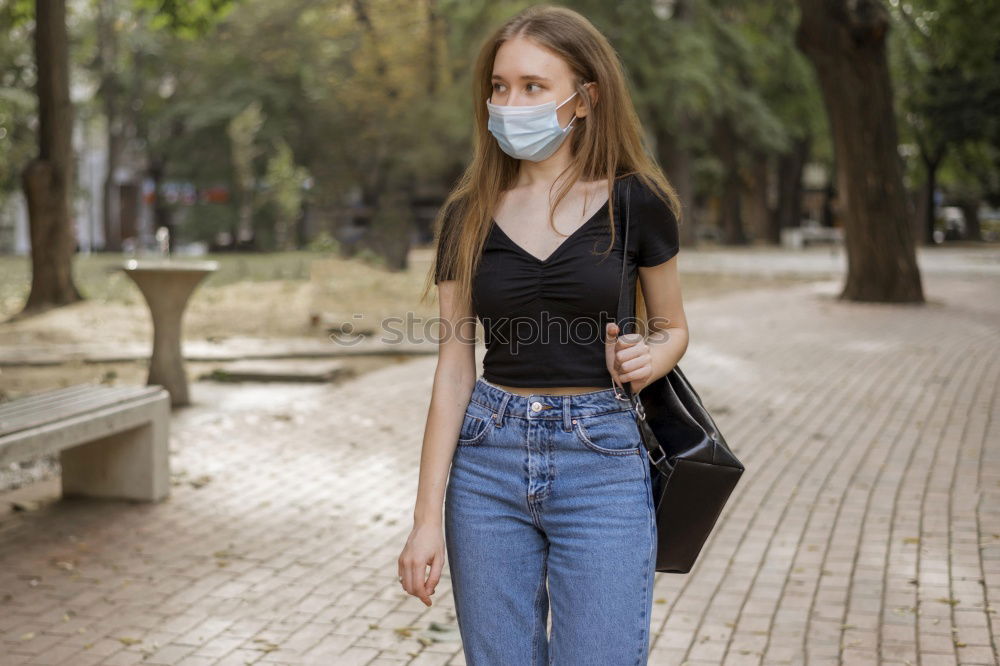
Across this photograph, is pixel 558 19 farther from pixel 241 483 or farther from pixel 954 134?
pixel 954 134

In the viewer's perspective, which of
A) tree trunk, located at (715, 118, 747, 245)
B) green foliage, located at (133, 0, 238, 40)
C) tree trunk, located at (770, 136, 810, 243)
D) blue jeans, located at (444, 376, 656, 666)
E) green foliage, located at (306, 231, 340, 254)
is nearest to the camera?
blue jeans, located at (444, 376, 656, 666)

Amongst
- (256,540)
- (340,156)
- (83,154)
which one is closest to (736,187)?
(340,156)

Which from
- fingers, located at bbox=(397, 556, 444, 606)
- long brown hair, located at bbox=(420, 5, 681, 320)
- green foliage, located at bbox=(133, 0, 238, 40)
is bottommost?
fingers, located at bbox=(397, 556, 444, 606)

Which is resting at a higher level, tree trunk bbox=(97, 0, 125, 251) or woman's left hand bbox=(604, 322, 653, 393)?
tree trunk bbox=(97, 0, 125, 251)

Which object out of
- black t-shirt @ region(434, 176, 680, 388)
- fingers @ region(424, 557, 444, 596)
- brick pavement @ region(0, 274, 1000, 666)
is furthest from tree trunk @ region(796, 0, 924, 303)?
fingers @ region(424, 557, 444, 596)

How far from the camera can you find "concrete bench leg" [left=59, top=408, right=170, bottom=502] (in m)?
6.38

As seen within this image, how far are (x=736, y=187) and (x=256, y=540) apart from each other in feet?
141

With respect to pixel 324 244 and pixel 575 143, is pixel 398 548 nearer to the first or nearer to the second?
pixel 575 143

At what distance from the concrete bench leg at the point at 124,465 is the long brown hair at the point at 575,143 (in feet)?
14.3

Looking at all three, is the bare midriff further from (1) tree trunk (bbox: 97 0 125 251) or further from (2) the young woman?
(1) tree trunk (bbox: 97 0 125 251)

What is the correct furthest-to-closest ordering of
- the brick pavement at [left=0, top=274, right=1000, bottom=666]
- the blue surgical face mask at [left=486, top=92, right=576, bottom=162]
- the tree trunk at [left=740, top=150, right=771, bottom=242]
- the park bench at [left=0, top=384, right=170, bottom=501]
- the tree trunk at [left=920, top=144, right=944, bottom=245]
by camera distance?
the tree trunk at [left=740, top=150, right=771, bottom=242] < the tree trunk at [left=920, top=144, right=944, bottom=245] < the park bench at [left=0, top=384, right=170, bottom=501] < the brick pavement at [left=0, top=274, right=1000, bottom=666] < the blue surgical face mask at [left=486, top=92, right=576, bottom=162]

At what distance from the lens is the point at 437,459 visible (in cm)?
236

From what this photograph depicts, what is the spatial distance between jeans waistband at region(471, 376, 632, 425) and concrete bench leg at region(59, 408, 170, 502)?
4509 millimetres

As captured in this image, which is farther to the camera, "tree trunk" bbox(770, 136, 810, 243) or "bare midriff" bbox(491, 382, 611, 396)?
"tree trunk" bbox(770, 136, 810, 243)
